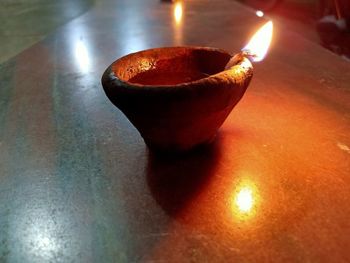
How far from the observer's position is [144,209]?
68 cm

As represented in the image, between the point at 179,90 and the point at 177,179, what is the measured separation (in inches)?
8.6

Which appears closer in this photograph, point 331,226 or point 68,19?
point 331,226

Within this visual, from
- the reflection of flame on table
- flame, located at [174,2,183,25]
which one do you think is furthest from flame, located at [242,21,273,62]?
flame, located at [174,2,183,25]

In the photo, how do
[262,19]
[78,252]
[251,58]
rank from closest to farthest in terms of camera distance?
[78,252], [251,58], [262,19]

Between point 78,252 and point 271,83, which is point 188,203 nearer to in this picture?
point 78,252

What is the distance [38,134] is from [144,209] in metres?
0.47

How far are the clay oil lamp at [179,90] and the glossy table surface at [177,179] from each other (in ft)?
0.30

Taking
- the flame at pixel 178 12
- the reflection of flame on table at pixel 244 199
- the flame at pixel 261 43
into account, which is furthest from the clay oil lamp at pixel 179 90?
the flame at pixel 178 12

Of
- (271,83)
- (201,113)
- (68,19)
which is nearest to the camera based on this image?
(201,113)

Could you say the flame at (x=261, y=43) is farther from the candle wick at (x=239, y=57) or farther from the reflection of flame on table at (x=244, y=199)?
the reflection of flame on table at (x=244, y=199)

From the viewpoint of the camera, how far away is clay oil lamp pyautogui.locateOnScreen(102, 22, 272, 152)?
0.66 metres

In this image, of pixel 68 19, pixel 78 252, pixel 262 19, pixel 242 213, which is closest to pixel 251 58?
pixel 242 213

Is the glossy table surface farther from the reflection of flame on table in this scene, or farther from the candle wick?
the candle wick

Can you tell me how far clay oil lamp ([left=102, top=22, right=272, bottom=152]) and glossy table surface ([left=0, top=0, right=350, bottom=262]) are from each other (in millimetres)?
92
